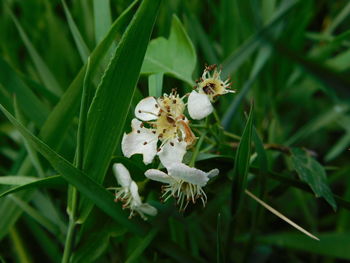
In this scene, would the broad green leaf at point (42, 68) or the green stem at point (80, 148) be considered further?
the broad green leaf at point (42, 68)

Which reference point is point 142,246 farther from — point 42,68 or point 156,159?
point 42,68

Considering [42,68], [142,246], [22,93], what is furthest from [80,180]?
[42,68]

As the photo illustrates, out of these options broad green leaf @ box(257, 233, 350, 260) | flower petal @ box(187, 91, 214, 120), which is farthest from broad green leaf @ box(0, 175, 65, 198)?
broad green leaf @ box(257, 233, 350, 260)

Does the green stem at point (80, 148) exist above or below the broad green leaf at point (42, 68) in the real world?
below

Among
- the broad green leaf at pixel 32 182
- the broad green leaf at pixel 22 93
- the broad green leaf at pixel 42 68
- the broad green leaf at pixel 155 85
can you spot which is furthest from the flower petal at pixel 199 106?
the broad green leaf at pixel 42 68

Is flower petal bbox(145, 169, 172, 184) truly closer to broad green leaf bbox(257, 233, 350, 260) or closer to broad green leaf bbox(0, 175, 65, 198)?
broad green leaf bbox(0, 175, 65, 198)

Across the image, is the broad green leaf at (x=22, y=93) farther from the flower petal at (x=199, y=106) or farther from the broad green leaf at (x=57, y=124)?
the flower petal at (x=199, y=106)

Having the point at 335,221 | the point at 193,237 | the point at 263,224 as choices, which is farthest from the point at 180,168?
the point at 335,221
